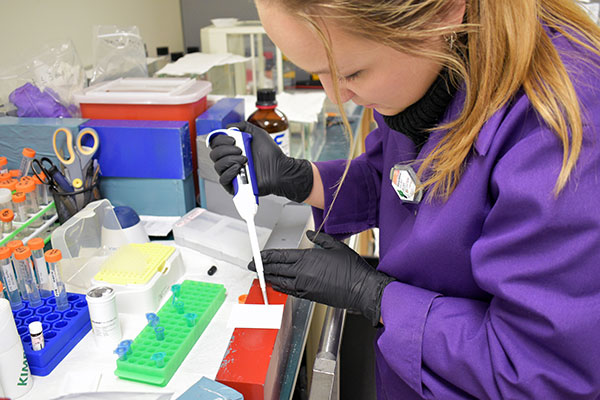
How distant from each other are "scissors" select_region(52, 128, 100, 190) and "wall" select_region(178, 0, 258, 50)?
5.95ft

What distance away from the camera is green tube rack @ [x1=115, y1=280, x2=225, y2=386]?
2.52ft

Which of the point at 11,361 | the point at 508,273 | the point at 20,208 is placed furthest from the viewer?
the point at 20,208

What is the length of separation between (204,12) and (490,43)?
2.56 meters

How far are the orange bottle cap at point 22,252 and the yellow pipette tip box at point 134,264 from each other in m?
0.14

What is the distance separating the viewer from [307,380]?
1306 mm

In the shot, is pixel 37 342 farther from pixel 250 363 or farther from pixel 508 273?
pixel 508 273

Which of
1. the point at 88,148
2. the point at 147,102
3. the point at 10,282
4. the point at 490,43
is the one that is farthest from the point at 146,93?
the point at 490,43

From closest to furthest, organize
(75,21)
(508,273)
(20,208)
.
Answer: (508,273) → (20,208) → (75,21)

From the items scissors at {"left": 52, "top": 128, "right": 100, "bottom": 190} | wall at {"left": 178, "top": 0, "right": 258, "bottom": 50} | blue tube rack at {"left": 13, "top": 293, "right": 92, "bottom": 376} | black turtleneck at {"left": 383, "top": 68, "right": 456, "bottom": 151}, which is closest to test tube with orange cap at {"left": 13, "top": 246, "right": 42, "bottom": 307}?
blue tube rack at {"left": 13, "top": 293, "right": 92, "bottom": 376}

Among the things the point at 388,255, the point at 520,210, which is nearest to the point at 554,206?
the point at 520,210

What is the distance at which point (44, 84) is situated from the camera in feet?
4.48

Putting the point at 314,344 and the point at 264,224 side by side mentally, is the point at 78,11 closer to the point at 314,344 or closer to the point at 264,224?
the point at 264,224

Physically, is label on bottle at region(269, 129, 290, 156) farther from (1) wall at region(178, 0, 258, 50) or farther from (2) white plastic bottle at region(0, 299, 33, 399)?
(1) wall at region(178, 0, 258, 50)

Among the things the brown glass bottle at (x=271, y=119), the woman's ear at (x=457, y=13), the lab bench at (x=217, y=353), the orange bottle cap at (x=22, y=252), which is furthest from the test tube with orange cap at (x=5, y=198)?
the woman's ear at (x=457, y=13)
